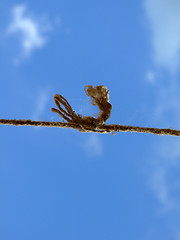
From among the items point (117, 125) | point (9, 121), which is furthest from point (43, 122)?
point (117, 125)

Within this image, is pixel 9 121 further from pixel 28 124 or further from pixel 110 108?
pixel 110 108

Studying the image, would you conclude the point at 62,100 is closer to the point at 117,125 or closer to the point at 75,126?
the point at 75,126

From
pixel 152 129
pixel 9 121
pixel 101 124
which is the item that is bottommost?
pixel 9 121

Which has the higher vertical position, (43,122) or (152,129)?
(152,129)

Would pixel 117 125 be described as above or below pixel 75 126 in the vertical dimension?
above

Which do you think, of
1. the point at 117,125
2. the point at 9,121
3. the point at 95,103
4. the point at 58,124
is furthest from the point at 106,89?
the point at 9,121
